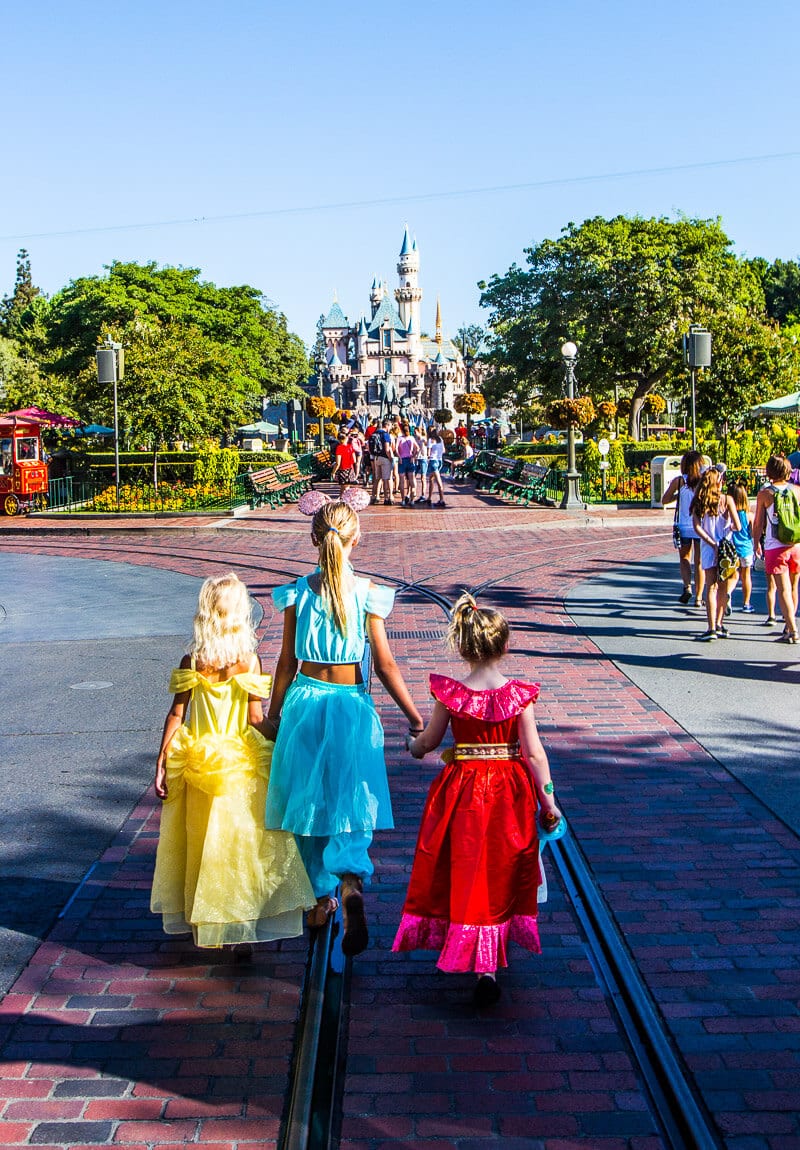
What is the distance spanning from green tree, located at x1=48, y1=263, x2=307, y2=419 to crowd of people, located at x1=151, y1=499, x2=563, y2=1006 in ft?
120

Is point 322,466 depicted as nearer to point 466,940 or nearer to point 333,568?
point 333,568

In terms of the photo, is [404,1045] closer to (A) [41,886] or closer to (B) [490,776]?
(B) [490,776]

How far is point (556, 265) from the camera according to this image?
43.2 meters

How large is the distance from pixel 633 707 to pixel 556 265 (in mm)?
37946

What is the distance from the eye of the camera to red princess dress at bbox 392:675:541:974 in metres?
3.82

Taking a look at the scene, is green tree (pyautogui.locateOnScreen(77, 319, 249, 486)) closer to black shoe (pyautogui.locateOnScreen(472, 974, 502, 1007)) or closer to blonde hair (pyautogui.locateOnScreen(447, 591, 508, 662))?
blonde hair (pyautogui.locateOnScreen(447, 591, 508, 662))

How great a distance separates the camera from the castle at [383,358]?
135 m

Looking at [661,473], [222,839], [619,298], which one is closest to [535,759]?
[222,839]

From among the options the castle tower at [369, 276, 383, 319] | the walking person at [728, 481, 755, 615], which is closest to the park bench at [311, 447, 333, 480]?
the walking person at [728, 481, 755, 615]

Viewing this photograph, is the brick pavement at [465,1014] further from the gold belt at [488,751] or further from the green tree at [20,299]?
the green tree at [20,299]

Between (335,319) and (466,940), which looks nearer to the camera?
(466,940)

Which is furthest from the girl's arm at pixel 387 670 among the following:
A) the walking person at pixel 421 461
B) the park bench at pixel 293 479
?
the park bench at pixel 293 479

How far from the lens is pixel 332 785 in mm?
4227

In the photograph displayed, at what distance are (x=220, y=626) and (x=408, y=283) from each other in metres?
151
